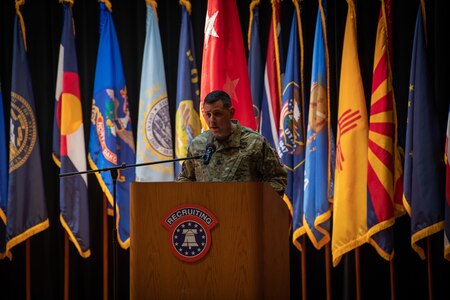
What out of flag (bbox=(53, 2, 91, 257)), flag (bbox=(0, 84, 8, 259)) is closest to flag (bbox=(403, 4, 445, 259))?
flag (bbox=(53, 2, 91, 257))

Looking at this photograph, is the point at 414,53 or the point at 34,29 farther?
the point at 34,29

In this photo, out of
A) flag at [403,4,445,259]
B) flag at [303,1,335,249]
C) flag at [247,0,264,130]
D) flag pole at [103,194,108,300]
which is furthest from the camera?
flag pole at [103,194,108,300]

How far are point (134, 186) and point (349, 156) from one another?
247cm

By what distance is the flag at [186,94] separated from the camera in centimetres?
487

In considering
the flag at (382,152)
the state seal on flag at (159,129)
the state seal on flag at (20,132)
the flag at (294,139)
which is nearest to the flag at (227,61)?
the flag at (294,139)

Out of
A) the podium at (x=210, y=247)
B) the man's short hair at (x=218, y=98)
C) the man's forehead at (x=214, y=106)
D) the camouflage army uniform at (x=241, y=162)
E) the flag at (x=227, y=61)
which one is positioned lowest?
the podium at (x=210, y=247)

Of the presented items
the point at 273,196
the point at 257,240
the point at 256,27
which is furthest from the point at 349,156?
the point at 257,240

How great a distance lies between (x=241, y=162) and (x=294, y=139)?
1591mm

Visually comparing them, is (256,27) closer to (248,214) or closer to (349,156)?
(349,156)

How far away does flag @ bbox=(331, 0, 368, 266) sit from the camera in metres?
4.53

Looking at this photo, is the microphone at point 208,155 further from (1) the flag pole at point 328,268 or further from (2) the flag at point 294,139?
(1) the flag pole at point 328,268

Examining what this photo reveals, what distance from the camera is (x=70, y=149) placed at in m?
4.91

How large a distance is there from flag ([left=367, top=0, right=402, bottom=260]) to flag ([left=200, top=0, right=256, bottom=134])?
946mm

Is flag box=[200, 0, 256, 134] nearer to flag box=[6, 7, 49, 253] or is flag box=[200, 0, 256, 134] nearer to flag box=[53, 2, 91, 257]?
flag box=[53, 2, 91, 257]
